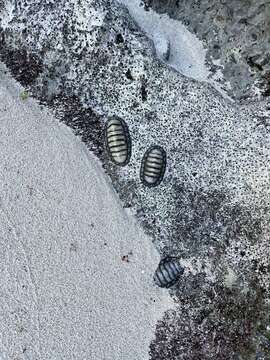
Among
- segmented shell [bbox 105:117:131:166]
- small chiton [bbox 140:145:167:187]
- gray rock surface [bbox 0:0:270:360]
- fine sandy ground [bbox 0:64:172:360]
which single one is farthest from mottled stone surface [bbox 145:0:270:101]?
fine sandy ground [bbox 0:64:172:360]

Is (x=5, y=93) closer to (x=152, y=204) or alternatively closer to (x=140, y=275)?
(x=152, y=204)

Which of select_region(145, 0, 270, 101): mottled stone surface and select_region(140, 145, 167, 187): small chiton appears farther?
select_region(140, 145, 167, 187): small chiton

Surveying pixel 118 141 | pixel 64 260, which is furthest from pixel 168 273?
pixel 118 141

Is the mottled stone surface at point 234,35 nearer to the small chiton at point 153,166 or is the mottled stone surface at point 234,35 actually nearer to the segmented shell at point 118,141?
the small chiton at point 153,166

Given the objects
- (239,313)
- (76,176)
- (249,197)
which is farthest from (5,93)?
(239,313)

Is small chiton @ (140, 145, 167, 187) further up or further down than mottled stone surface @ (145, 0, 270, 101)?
further down

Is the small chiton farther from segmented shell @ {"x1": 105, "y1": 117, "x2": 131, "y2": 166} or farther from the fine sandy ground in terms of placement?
the fine sandy ground
